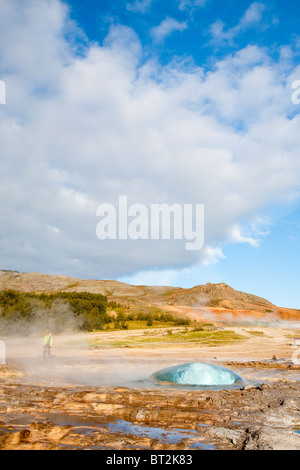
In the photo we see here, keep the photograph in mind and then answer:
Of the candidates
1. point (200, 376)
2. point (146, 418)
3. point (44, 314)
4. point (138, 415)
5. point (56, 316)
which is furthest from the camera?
point (56, 316)

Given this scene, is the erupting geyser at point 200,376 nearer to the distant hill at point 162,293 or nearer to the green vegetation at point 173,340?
the green vegetation at point 173,340

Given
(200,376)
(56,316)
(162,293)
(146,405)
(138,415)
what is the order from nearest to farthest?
(138,415)
(146,405)
(200,376)
(56,316)
(162,293)

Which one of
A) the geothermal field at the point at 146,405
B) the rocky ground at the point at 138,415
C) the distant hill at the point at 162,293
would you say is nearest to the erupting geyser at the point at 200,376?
the geothermal field at the point at 146,405

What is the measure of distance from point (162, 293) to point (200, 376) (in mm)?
96351

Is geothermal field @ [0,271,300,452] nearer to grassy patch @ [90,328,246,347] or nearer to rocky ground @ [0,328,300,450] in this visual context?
rocky ground @ [0,328,300,450]

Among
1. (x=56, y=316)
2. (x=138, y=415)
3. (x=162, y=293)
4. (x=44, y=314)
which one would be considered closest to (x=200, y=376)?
(x=138, y=415)

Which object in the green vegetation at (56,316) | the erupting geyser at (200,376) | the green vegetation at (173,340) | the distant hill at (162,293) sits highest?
the distant hill at (162,293)

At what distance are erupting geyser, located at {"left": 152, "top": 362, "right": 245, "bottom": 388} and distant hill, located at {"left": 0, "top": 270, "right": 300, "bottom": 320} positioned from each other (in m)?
44.2

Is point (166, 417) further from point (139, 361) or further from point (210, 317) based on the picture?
point (210, 317)

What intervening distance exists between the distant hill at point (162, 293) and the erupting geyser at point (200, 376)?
44151 mm

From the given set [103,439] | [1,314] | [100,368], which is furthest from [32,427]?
[1,314]

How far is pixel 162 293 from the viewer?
107 m

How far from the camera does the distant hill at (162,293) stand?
220 feet

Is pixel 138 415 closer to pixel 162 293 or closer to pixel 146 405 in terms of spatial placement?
pixel 146 405
